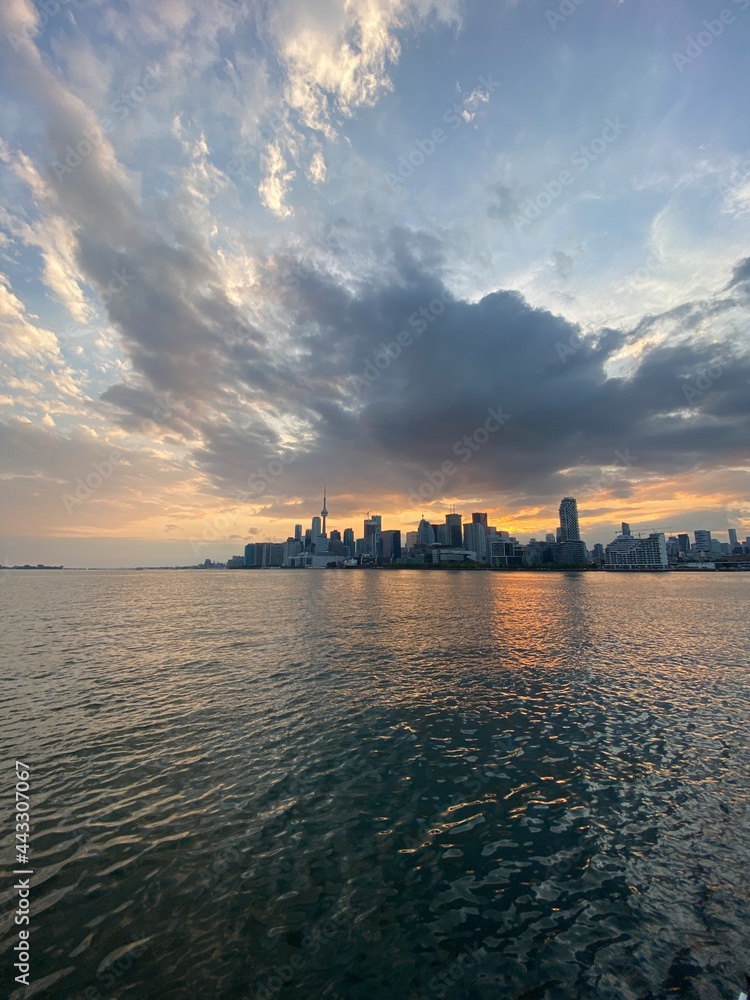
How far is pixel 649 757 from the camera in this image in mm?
22500

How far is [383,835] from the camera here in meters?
16.3

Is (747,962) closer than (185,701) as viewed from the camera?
Yes

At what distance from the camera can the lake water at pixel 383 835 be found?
11.0 metres

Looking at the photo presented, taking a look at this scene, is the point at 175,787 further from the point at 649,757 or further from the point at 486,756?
the point at 649,757

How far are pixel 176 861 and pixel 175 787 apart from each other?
5678mm

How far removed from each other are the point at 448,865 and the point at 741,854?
33.5 ft

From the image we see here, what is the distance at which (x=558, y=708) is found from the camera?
1192 inches

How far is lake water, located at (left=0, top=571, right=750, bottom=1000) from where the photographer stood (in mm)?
10961

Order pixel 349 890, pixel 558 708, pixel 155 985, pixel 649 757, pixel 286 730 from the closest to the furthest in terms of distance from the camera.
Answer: pixel 155 985
pixel 349 890
pixel 649 757
pixel 286 730
pixel 558 708

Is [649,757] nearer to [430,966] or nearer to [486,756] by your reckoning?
[486,756]

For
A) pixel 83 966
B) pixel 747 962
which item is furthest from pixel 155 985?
pixel 747 962

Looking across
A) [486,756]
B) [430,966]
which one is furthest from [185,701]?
[430,966]

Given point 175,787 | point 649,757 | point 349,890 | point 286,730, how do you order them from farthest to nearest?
point 286,730, point 649,757, point 175,787, point 349,890

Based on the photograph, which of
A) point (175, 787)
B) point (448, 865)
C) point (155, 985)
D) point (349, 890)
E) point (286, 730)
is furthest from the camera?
point (286, 730)
